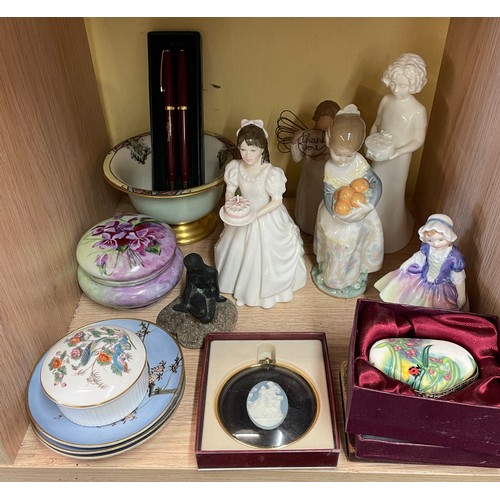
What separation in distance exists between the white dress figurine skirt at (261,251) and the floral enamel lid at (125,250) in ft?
0.28

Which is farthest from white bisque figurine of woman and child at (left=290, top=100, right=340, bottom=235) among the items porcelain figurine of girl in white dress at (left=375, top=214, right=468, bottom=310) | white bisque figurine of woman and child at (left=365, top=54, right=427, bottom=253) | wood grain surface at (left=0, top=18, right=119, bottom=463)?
wood grain surface at (left=0, top=18, right=119, bottom=463)

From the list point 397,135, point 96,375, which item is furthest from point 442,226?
point 96,375

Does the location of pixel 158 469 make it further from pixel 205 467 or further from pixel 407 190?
pixel 407 190

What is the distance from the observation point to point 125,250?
784 millimetres

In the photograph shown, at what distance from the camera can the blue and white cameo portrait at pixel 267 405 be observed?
2.16 feet

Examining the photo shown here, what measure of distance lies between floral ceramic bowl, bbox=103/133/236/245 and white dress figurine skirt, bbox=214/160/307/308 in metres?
0.07

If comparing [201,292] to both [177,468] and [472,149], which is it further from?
[472,149]

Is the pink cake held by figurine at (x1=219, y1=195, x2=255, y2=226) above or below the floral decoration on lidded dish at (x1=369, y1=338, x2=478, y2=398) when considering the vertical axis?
above

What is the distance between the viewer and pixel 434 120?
3.02 ft

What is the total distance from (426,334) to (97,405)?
37 centimetres

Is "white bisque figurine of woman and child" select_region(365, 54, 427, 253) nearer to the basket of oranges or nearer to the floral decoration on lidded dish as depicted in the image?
the basket of oranges

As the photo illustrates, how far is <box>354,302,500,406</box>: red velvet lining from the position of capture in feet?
1.97

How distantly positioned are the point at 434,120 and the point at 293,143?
0.23m

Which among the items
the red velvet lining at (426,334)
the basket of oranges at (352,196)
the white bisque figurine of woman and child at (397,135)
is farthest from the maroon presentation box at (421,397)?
the white bisque figurine of woman and child at (397,135)
